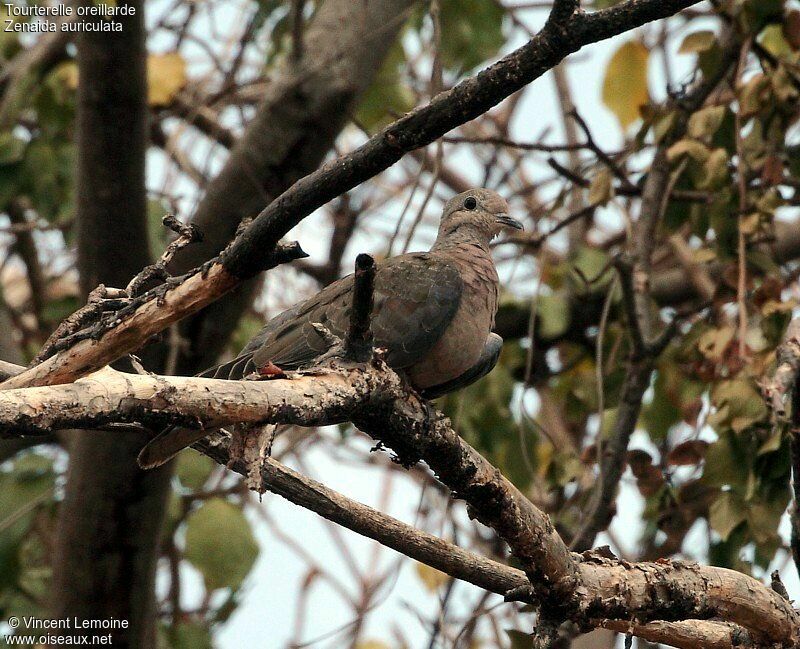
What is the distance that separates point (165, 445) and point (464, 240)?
193cm

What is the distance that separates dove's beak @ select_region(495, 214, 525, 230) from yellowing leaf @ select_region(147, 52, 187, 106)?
228 cm

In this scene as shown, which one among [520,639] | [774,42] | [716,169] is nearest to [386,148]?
[520,639]

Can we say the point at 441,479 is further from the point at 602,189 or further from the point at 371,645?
the point at 371,645

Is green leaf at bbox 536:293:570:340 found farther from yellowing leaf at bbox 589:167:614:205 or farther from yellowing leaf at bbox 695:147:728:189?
yellowing leaf at bbox 695:147:728:189

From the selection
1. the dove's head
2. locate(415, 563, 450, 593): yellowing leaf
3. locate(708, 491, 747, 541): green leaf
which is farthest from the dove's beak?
locate(415, 563, 450, 593): yellowing leaf

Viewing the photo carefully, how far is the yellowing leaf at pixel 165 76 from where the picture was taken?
5793mm

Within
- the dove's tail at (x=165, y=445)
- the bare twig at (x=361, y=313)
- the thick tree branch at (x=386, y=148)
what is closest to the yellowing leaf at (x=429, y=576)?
the dove's tail at (x=165, y=445)

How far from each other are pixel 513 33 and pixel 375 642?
176 inches

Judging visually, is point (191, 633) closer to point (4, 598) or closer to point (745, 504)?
point (4, 598)

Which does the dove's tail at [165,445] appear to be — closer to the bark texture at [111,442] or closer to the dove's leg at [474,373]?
the dove's leg at [474,373]

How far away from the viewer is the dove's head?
4484mm

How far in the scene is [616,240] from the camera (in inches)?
261

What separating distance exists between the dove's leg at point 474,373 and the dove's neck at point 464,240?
0.42 metres

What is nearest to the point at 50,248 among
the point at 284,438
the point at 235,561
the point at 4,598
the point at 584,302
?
the point at 284,438
